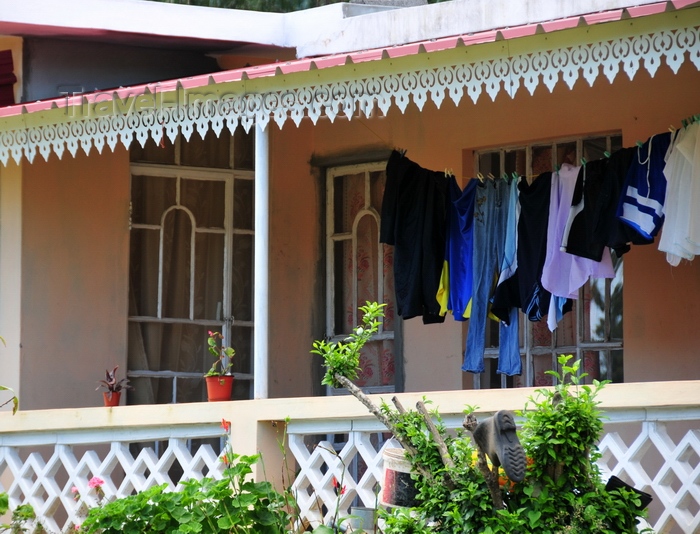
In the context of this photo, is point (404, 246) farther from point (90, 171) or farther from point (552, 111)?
point (90, 171)

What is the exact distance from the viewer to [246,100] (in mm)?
7398

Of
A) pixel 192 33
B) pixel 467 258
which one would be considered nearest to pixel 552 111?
pixel 467 258

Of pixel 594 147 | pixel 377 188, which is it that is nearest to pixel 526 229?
pixel 594 147

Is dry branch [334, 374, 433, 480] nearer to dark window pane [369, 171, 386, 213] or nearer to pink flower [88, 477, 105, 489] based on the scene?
pink flower [88, 477, 105, 489]

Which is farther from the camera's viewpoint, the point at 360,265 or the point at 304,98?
the point at 360,265

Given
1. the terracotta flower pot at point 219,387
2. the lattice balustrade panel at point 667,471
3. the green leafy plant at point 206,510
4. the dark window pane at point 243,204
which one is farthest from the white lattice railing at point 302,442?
the dark window pane at point 243,204

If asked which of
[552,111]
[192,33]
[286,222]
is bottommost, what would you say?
[286,222]

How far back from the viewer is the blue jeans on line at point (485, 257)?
26.0 ft

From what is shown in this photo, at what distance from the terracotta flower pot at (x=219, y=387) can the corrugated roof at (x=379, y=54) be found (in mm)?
1884

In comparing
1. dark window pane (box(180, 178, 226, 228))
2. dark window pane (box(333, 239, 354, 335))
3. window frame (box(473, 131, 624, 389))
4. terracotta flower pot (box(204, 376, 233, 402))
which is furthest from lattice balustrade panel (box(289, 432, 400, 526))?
dark window pane (box(180, 178, 226, 228))

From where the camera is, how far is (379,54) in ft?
22.2

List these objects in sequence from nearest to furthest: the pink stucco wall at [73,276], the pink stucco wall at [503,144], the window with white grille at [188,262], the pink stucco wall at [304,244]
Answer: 1. the pink stucco wall at [503,144]
2. the pink stucco wall at [304,244]
3. the pink stucco wall at [73,276]
4. the window with white grille at [188,262]

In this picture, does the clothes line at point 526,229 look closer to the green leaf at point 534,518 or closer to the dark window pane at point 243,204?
the dark window pane at point 243,204

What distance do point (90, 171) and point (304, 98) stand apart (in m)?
2.68
